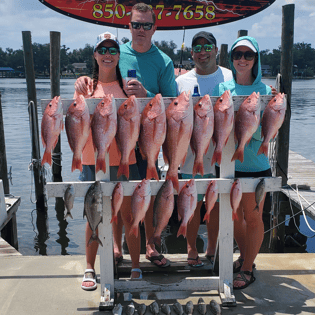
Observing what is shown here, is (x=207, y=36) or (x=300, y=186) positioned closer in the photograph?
(x=207, y=36)

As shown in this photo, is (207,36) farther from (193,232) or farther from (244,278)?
(244,278)

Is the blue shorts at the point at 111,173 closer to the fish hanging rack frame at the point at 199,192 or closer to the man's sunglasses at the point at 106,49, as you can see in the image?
the fish hanging rack frame at the point at 199,192

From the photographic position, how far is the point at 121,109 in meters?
2.71

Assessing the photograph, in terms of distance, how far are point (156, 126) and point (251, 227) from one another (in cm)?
134

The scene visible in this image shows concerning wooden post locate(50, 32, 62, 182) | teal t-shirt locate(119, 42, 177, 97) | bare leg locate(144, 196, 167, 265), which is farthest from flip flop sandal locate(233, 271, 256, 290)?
wooden post locate(50, 32, 62, 182)

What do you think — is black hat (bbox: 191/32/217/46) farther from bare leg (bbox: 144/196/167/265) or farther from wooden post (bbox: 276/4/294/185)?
wooden post (bbox: 276/4/294/185)

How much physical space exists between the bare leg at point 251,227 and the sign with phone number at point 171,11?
10.1 feet

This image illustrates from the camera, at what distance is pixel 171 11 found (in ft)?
17.5

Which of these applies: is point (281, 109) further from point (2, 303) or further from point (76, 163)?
point (2, 303)

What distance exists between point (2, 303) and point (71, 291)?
56 cm

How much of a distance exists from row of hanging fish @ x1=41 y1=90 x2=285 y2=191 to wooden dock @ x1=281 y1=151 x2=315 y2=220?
3.42 meters

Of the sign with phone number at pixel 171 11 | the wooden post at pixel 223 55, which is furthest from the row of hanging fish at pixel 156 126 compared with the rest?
the wooden post at pixel 223 55

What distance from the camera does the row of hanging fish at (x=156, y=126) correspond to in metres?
2.64

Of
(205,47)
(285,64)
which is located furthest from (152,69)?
(285,64)
